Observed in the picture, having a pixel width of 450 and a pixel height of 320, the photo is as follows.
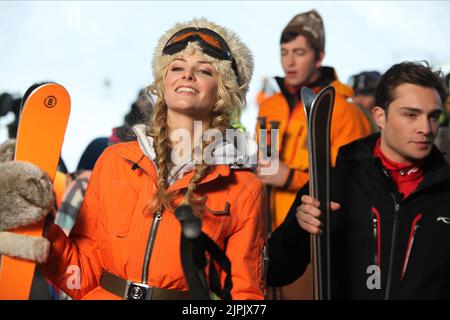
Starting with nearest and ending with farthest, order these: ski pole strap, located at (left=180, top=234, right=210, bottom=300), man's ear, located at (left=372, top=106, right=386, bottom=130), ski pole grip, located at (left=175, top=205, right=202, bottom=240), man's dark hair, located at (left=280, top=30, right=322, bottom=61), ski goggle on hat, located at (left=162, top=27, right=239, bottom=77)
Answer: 1. ski pole grip, located at (left=175, top=205, right=202, bottom=240)
2. ski pole strap, located at (left=180, top=234, right=210, bottom=300)
3. ski goggle on hat, located at (left=162, top=27, right=239, bottom=77)
4. man's ear, located at (left=372, top=106, right=386, bottom=130)
5. man's dark hair, located at (left=280, top=30, right=322, bottom=61)

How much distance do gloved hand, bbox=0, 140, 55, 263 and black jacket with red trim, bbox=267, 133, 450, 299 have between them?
3.39 feet

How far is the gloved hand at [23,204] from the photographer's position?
2.23 m

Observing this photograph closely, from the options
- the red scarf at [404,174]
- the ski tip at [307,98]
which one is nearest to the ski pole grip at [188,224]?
the ski tip at [307,98]

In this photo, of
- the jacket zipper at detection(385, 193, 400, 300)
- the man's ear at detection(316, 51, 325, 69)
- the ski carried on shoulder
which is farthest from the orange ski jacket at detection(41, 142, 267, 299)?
the man's ear at detection(316, 51, 325, 69)

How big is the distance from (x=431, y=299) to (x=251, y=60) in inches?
45.0

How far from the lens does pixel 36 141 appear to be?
2434 mm

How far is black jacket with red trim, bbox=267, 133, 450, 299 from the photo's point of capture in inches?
107

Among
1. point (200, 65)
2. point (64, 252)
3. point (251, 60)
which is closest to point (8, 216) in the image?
point (64, 252)

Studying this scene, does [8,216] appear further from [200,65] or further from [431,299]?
[431,299]

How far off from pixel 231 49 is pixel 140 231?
0.80m

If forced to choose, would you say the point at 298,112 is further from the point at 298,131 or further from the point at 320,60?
the point at 320,60

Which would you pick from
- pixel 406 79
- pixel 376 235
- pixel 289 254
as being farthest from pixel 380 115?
→ pixel 289 254

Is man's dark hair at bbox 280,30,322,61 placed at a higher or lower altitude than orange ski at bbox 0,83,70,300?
higher

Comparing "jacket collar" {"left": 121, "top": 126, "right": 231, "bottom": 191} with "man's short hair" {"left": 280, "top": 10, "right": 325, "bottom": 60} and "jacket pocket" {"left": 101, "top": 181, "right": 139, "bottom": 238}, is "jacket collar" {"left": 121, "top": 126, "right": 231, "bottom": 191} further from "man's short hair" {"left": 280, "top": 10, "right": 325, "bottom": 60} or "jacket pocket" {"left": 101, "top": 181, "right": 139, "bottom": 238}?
"man's short hair" {"left": 280, "top": 10, "right": 325, "bottom": 60}
